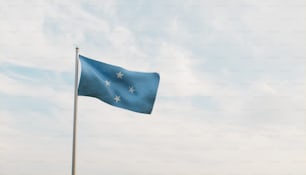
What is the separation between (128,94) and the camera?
75.6 ft

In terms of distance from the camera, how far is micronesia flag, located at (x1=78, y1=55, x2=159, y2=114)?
22.0 meters

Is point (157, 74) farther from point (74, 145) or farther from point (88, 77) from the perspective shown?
point (74, 145)

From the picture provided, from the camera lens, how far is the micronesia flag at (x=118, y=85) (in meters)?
22.0

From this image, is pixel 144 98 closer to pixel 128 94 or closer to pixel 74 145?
pixel 128 94

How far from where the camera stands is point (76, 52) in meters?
21.9

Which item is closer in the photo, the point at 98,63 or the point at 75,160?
the point at 75,160

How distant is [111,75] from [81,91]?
5.23 feet

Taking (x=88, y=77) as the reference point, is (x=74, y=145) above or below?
below

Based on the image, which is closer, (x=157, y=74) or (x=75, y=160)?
(x=75, y=160)

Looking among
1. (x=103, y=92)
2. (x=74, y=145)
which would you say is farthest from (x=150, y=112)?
(x=74, y=145)

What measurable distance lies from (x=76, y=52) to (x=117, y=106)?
8.60 ft

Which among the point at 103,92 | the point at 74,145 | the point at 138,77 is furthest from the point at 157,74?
the point at 74,145

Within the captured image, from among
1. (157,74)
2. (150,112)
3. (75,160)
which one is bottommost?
(75,160)

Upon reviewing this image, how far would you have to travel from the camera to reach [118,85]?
2288 centimetres
